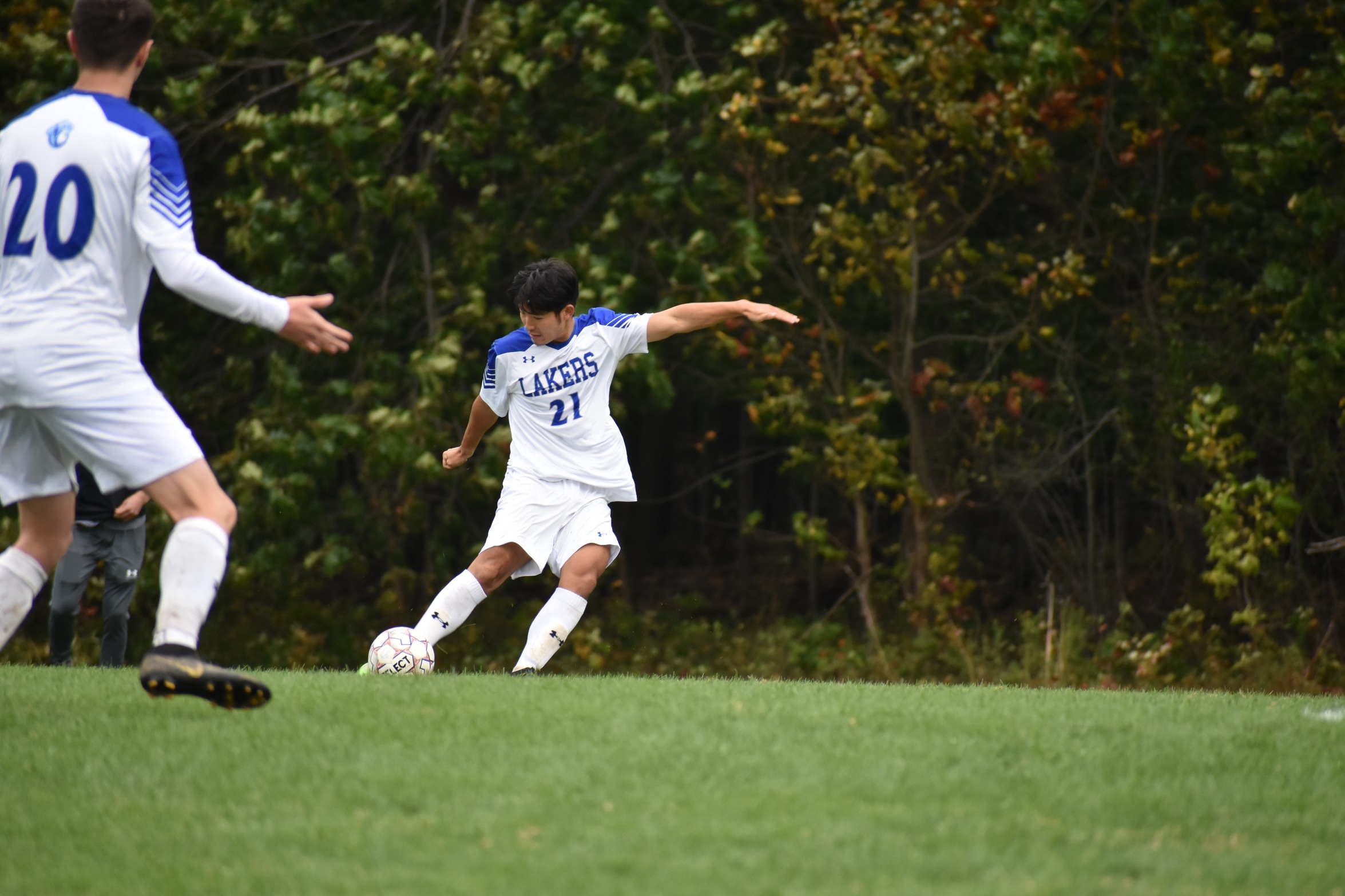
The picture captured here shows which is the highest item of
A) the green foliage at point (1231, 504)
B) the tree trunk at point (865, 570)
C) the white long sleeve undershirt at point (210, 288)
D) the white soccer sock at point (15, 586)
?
the white long sleeve undershirt at point (210, 288)

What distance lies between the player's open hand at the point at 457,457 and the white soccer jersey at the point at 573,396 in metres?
0.29

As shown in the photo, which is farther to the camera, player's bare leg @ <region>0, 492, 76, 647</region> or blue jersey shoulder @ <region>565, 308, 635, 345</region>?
blue jersey shoulder @ <region>565, 308, 635, 345</region>

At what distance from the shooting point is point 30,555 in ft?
16.5

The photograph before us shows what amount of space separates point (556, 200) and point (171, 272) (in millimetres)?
8782

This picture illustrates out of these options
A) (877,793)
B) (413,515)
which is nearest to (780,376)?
(413,515)

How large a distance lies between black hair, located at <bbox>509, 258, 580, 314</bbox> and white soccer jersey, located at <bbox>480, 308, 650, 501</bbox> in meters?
0.24

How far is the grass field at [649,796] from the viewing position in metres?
3.78

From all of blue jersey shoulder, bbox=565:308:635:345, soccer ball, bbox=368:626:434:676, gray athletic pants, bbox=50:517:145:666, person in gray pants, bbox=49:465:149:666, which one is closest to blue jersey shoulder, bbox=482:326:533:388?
blue jersey shoulder, bbox=565:308:635:345

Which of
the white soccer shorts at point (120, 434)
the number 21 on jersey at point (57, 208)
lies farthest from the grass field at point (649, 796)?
the number 21 on jersey at point (57, 208)

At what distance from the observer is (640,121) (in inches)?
522

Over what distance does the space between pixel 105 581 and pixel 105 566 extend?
10cm

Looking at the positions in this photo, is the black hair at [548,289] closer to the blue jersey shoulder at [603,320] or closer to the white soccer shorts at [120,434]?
the blue jersey shoulder at [603,320]

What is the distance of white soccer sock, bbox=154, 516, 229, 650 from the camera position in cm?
468

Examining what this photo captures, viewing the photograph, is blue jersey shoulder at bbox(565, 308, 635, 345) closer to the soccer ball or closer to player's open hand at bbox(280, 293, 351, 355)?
the soccer ball
